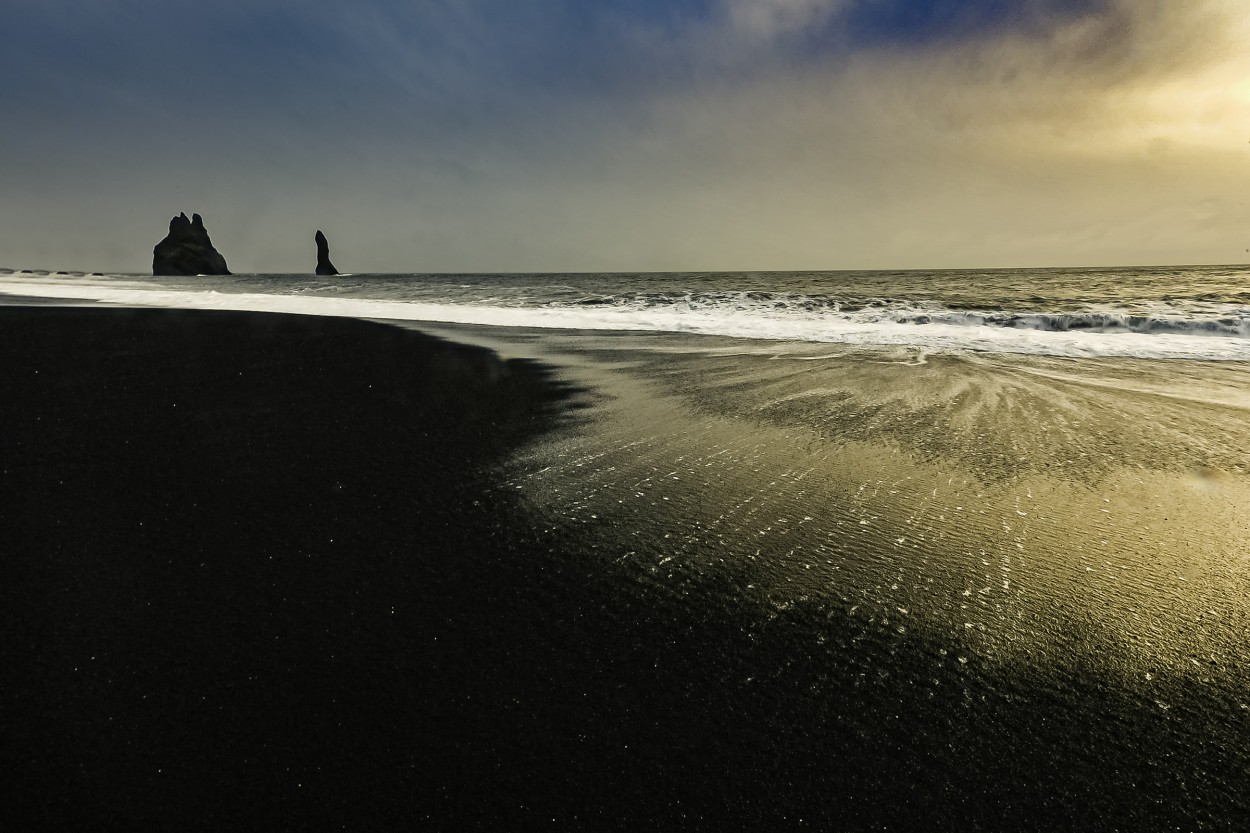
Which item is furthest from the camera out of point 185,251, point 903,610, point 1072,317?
point 185,251

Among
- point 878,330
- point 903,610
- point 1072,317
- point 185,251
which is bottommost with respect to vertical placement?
point 903,610

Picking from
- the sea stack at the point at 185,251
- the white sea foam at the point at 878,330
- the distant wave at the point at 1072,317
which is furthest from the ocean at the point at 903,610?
the sea stack at the point at 185,251

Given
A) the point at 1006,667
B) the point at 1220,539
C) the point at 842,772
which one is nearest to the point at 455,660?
the point at 842,772

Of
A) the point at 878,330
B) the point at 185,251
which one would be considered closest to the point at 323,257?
the point at 185,251

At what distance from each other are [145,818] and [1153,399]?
6.21m

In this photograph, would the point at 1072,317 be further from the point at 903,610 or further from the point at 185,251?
the point at 185,251

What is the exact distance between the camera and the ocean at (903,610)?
0.98m

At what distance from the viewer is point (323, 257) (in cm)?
9575

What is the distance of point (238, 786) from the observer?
0.96m

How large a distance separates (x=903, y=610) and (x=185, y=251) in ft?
341

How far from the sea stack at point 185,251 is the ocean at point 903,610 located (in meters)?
101

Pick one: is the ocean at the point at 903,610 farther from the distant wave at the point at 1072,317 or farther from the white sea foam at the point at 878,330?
the distant wave at the point at 1072,317

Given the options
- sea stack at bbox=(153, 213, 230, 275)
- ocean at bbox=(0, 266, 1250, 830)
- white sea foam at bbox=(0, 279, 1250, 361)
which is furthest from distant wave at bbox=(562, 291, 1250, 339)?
sea stack at bbox=(153, 213, 230, 275)

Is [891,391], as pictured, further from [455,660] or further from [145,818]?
[145,818]
